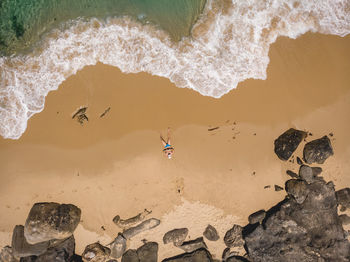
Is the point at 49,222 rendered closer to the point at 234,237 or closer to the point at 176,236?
the point at 176,236

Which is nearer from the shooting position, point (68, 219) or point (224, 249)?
point (68, 219)

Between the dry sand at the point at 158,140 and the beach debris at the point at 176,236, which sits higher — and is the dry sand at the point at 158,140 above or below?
above

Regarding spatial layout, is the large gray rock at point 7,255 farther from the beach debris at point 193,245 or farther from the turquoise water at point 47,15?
the turquoise water at point 47,15

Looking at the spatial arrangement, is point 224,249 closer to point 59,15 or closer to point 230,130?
point 230,130

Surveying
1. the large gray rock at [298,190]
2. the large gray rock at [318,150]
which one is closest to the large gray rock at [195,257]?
the large gray rock at [298,190]

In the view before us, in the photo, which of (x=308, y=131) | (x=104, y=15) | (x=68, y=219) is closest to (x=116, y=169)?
(x=68, y=219)

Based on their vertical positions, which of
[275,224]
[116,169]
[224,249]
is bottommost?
[224,249]
